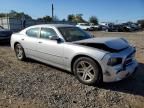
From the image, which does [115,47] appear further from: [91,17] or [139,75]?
[91,17]

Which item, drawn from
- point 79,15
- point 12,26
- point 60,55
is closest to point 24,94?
point 60,55

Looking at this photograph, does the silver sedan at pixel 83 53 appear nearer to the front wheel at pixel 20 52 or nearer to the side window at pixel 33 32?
the side window at pixel 33 32

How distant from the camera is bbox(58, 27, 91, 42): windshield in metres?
6.50

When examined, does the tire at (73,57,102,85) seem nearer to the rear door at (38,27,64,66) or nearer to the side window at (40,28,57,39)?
the rear door at (38,27,64,66)

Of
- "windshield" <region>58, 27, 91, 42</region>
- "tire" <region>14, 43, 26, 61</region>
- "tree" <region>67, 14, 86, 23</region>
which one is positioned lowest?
"tire" <region>14, 43, 26, 61</region>

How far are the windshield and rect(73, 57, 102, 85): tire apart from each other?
0.90 m

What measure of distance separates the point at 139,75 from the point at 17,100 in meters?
3.50

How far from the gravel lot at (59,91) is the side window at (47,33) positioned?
1.03m

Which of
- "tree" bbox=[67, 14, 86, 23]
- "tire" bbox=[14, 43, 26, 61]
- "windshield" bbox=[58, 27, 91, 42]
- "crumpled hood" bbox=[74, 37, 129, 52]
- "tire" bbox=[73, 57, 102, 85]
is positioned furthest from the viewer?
"tree" bbox=[67, 14, 86, 23]

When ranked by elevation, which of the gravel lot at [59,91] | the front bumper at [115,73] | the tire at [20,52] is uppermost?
the tire at [20,52]

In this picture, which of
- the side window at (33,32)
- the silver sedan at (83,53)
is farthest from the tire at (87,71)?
the side window at (33,32)

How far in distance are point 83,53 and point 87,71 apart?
45 centimetres

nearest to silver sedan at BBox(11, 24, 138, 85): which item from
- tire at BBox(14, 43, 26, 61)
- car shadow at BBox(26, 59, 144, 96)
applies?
car shadow at BBox(26, 59, 144, 96)

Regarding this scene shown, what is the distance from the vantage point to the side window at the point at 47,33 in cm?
674
